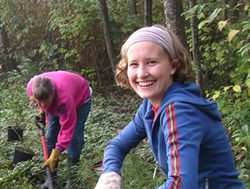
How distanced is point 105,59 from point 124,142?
7.60 meters

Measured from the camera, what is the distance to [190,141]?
1414 mm

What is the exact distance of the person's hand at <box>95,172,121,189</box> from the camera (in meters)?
1.75

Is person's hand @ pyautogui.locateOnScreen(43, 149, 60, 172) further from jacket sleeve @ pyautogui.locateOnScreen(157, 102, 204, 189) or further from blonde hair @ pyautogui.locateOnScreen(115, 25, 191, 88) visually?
jacket sleeve @ pyautogui.locateOnScreen(157, 102, 204, 189)

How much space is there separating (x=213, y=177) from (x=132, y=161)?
289cm

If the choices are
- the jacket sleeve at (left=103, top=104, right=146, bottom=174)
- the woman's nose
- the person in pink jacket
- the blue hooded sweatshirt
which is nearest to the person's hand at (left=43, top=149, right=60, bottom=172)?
the person in pink jacket

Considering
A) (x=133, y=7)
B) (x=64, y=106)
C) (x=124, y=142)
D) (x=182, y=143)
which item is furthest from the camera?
(x=133, y=7)

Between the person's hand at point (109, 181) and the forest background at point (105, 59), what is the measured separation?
1.86 metres

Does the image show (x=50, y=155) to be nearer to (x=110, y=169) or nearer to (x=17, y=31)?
(x=110, y=169)

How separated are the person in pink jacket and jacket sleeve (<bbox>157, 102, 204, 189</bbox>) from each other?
283 centimetres

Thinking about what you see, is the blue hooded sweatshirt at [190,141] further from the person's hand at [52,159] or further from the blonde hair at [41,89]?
the person's hand at [52,159]

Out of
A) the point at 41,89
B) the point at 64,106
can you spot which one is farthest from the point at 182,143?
the point at 64,106

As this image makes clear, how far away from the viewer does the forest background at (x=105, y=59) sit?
421 centimetres

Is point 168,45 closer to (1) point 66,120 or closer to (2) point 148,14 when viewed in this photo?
(1) point 66,120

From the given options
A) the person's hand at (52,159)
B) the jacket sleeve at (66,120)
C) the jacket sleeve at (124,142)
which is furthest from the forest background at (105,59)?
the jacket sleeve at (124,142)
